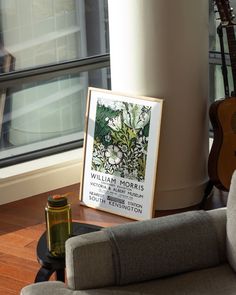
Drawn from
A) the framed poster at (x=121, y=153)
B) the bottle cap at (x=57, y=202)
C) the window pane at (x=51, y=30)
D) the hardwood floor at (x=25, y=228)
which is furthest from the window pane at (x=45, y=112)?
the bottle cap at (x=57, y=202)

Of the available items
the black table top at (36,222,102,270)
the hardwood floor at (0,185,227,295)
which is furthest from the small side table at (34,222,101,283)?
the hardwood floor at (0,185,227,295)

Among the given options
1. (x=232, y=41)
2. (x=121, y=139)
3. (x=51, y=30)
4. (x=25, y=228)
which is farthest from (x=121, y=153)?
(x=51, y=30)

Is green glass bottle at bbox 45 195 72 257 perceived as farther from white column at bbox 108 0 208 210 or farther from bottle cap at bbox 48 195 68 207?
white column at bbox 108 0 208 210

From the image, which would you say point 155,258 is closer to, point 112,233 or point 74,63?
point 112,233

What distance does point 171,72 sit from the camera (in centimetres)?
392

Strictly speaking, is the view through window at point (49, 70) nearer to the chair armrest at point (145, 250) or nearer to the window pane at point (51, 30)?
the window pane at point (51, 30)

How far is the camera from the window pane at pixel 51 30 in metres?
4.63

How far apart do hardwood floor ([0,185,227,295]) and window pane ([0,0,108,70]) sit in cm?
98

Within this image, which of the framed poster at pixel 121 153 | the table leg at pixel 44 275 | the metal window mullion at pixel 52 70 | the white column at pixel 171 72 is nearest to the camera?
the table leg at pixel 44 275

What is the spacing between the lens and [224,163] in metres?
4.03

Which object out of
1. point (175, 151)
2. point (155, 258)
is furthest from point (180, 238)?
point (175, 151)

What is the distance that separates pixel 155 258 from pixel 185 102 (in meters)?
1.75

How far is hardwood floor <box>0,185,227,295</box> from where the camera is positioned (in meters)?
3.40

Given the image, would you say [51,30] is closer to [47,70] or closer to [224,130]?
[47,70]
